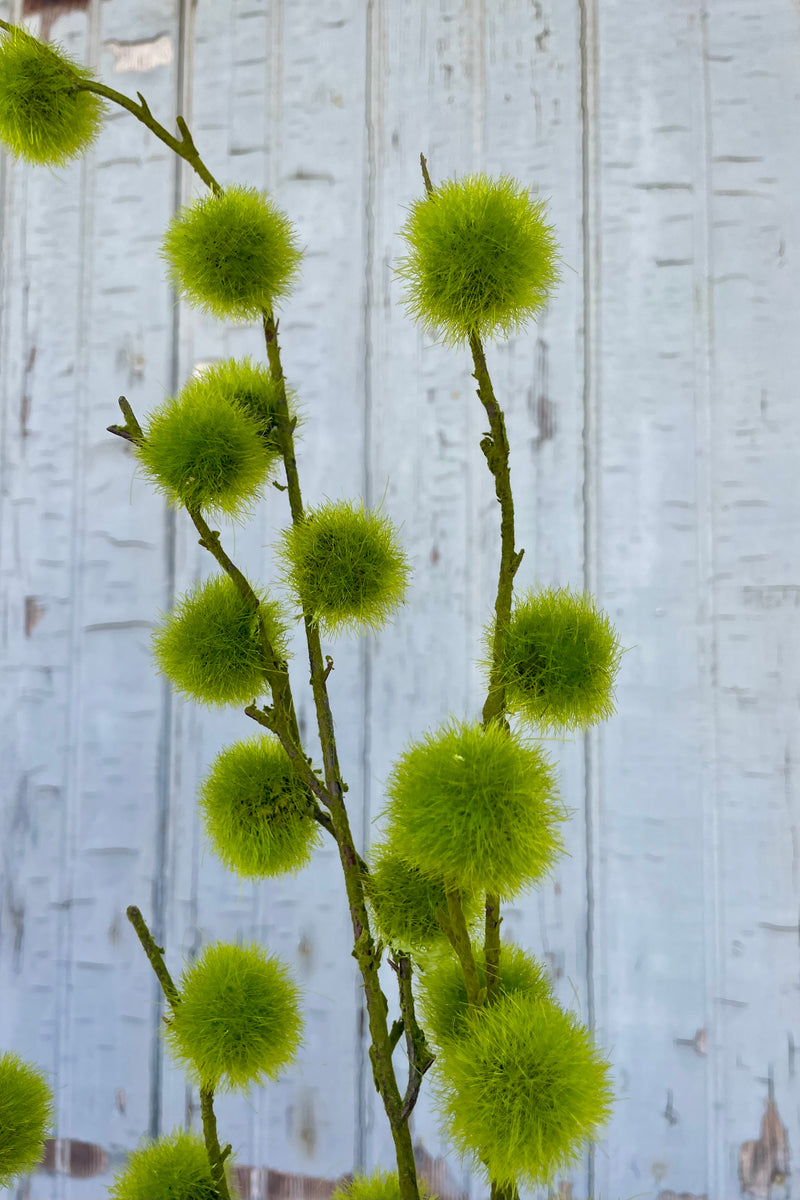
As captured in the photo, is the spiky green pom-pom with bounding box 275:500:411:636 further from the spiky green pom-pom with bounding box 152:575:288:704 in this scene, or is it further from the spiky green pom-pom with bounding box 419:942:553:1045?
the spiky green pom-pom with bounding box 419:942:553:1045

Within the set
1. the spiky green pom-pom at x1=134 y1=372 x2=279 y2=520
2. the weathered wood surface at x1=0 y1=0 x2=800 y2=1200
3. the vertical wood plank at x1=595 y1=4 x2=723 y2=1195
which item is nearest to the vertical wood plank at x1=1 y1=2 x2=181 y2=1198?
the weathered wood surface at x1=0 y1=0 x2=800 y2=1200

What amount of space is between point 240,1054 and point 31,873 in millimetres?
528

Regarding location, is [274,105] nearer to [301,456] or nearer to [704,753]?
[301,456]

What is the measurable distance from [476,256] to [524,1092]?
0.24 metres

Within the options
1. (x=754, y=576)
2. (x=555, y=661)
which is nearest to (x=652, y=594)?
(x=754, y=576)

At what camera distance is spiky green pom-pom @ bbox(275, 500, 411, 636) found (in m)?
0.32

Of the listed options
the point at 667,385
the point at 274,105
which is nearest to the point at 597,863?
the point at 667,385

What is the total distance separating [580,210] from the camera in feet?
2.31

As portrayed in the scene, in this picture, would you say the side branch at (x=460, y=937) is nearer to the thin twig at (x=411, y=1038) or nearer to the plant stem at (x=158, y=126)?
the thin twig at (x=411, y=1038)

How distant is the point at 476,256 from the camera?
0.27 m

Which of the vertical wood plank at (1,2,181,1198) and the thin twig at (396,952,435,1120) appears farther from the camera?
the vertical wood plank at (1,2,181,1198)

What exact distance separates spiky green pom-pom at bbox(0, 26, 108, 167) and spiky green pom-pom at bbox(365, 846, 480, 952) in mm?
290

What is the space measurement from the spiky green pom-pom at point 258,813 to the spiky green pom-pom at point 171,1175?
0.12m

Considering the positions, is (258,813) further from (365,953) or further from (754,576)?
(754,576)
